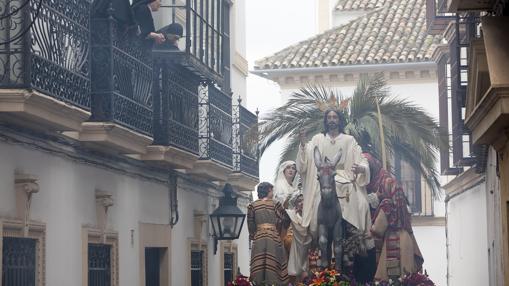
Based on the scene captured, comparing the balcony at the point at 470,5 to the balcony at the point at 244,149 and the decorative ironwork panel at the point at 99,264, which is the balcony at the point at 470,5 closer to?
the decorative ironwork panel at the point at 99,264

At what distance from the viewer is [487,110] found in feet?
37.6

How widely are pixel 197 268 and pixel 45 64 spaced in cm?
931

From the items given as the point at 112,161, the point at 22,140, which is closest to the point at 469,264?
the point at 112,161

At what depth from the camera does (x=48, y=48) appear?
493 inches

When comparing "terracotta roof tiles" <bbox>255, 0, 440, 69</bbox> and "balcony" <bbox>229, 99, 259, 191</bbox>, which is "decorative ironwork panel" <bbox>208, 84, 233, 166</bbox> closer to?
"balcony" <bbox>229, 99, 259, 191</bbox>

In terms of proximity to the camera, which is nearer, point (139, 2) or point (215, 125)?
point (139, 2)

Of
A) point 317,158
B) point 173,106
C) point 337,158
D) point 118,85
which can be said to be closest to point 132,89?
point 118,85

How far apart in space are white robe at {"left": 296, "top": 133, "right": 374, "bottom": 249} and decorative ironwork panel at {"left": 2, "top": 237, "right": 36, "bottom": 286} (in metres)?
4.19

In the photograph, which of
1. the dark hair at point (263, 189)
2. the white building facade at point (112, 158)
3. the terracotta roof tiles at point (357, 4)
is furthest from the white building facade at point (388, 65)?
the dark hair at point (263, 189)

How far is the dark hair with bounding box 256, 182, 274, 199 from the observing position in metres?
16.9

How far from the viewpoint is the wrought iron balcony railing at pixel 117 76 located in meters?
A: 14.6

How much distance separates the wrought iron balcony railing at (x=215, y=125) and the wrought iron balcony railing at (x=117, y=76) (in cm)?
355

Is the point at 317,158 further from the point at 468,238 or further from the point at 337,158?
the point at 468,238

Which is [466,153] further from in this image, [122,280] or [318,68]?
[318,68]
